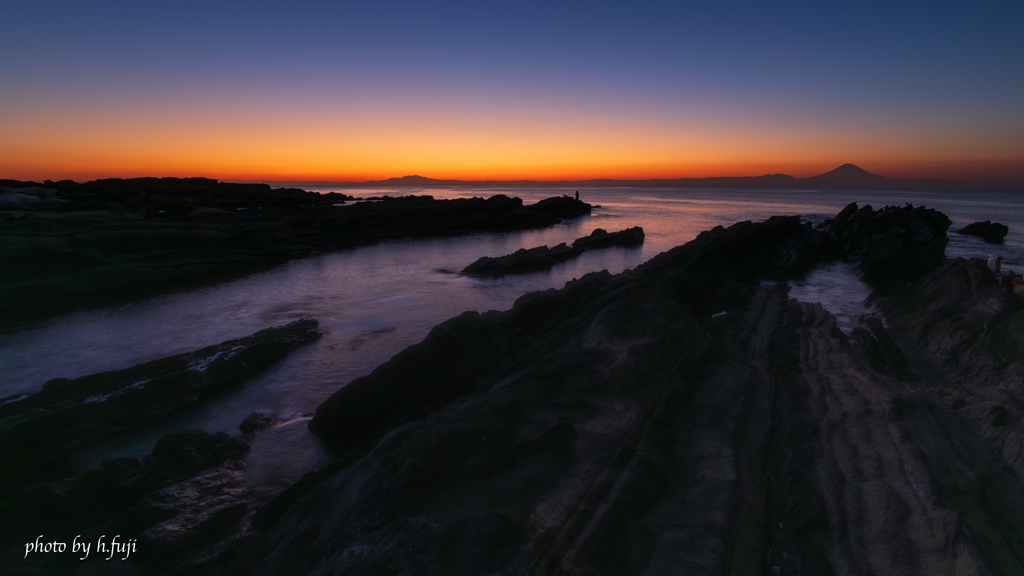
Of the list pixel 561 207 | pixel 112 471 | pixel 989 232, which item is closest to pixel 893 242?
pixel 989 232

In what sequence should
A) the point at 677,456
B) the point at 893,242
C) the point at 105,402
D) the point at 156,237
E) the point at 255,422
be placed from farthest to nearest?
the point at 156,237
the point at 893,242
the point at 255,422
the point at 105,402
the point at 677,456

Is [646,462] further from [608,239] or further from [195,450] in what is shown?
[608,239]

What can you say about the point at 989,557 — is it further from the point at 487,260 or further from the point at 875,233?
the point at 875,233

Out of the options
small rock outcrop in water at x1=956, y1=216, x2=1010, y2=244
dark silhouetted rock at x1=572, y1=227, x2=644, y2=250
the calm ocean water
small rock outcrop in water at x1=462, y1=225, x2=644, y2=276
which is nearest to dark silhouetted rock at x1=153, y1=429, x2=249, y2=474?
the calm ocean water

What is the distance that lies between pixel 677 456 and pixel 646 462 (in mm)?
509

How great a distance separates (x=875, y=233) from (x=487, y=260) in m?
19.5

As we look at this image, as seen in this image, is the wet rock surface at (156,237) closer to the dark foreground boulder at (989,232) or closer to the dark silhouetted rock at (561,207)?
the dark silhouetted rock at (561,207)

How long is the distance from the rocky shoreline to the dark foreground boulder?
32304mm

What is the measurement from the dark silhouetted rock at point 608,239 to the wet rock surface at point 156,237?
44.9ft

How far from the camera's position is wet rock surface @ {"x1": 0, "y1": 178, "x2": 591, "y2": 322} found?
14.6 meters

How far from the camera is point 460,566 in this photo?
285cm

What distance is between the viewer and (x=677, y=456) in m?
4.15

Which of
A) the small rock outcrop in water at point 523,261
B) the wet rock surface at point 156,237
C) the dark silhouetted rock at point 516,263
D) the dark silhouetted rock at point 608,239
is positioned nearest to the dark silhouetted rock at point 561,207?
the wet rock surface at point 156,237

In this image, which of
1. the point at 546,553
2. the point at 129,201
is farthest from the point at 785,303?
the point at 129,201
